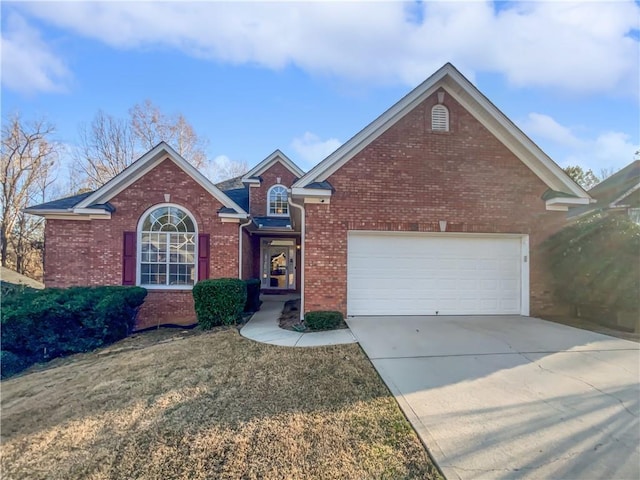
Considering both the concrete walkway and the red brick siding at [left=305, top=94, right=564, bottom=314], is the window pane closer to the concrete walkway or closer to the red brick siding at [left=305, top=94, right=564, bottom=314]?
the concrete walkway

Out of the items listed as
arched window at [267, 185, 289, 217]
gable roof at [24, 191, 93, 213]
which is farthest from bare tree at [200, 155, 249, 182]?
gable roof at [24, 191, 93, 213]

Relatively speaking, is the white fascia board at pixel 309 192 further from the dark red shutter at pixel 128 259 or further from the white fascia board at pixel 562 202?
the white fascia board at pixel 562 202

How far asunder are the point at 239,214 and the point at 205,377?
6463mm

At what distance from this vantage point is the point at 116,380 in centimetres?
537

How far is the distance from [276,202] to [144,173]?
773 centimetres

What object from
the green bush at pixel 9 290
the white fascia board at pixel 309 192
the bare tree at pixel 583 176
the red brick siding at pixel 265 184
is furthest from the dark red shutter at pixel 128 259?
the bare tree at pixel 583 176

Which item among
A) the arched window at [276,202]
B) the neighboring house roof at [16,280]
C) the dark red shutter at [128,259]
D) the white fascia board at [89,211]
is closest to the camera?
the white fascia board at [89,211]

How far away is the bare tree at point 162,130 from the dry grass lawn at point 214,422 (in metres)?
25.6

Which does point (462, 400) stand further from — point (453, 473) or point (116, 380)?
point (116, 380)

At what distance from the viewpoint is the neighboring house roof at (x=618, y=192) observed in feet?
47.2

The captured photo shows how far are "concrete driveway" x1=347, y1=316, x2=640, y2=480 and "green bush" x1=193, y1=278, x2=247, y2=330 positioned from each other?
364cm

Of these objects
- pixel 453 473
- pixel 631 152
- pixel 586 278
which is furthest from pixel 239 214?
pixel 631 152

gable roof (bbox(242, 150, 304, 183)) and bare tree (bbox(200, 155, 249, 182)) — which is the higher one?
bare tree (bbox(200, 155, 249, 182))

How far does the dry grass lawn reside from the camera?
3.07m
